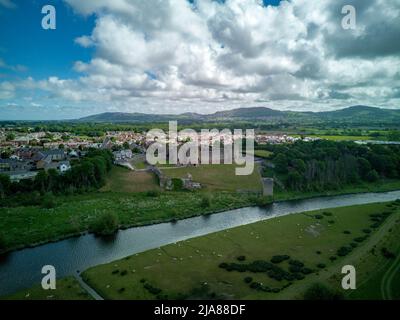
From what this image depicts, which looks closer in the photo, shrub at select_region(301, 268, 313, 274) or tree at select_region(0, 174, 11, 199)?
shrub at select_region(301, 268, 313, 274)

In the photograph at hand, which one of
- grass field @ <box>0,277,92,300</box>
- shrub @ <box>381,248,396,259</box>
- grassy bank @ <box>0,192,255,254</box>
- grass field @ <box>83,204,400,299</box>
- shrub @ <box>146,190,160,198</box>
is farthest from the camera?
shrub @ <box>146,190,160,198</box>

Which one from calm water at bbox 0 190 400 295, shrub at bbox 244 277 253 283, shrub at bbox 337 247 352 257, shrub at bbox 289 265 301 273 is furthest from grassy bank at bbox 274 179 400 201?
shrub at bbox 244 277 253 283

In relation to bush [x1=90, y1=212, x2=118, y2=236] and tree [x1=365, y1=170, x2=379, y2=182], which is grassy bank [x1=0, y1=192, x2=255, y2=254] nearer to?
bush [x1=90, y1=212, x2=118, y2=236]

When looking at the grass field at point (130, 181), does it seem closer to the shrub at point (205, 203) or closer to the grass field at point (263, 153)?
the shrub at point (205, 203)

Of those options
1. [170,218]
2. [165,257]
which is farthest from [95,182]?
[165,257]

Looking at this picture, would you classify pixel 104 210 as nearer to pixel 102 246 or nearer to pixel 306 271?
pixel 102 246
